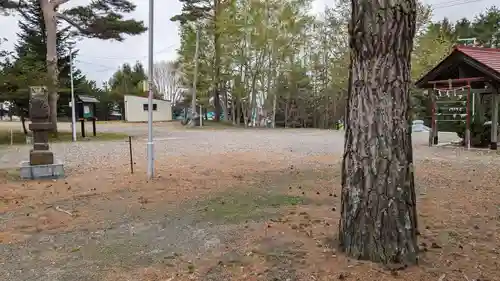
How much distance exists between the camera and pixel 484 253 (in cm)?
299

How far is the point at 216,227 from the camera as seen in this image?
12.2ft

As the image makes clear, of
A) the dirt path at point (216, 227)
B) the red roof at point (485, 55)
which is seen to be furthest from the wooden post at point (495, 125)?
the dirt path at point (216, 227)

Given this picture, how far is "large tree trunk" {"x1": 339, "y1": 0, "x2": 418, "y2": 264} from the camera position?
2.69 metres

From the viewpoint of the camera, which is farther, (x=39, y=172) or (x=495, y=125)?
(x=495, y=125)

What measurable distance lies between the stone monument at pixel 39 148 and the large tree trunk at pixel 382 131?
542 cm

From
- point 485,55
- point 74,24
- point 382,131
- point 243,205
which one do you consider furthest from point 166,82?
point 382,131

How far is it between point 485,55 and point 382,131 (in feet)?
34.1

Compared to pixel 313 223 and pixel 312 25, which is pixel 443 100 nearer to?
pixel 313 223

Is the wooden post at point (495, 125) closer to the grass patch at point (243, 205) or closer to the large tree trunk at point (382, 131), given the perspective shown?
the grass patch at point (243, 205)

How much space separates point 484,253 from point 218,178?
4.05 meters

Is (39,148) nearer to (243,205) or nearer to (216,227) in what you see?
(243,205)

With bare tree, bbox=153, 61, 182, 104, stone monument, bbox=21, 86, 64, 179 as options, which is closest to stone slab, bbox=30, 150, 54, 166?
stone monument, bbox=21, 86, 64, 179

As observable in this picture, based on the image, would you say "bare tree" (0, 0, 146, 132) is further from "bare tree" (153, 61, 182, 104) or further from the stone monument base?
"bare tree" (153, 61, 182, 104)

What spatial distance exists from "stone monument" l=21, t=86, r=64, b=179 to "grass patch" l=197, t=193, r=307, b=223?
3.23 meters
